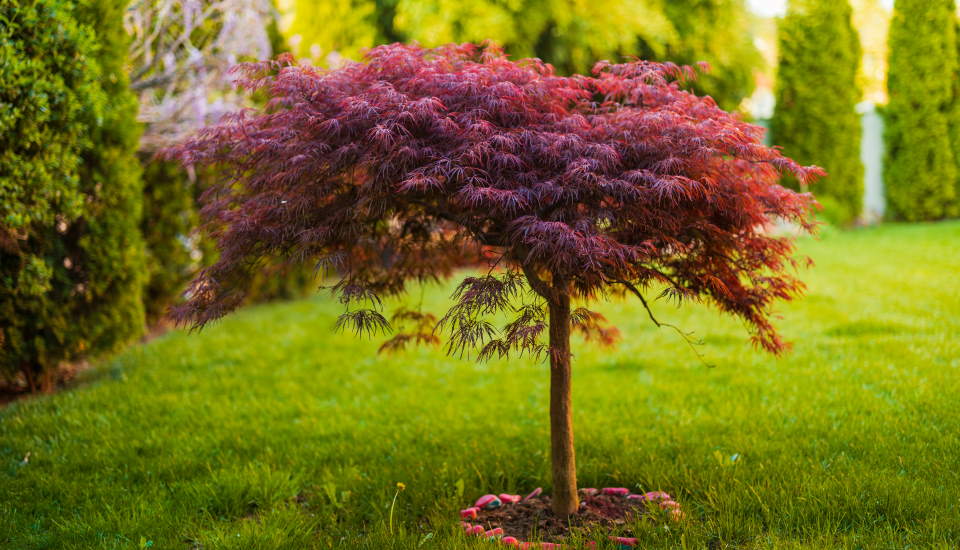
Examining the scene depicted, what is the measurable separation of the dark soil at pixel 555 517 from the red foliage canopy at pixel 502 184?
0.96 m

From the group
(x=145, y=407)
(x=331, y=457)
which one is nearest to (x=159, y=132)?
(x=145, y=407)

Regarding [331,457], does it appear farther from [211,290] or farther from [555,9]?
[555,9]

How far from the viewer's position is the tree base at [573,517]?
9.65 ft

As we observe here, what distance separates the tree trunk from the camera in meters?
3.04

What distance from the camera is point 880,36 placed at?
22.7m

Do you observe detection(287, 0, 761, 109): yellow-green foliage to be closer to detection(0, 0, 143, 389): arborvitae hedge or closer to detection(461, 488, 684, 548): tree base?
detection(0, 0, 143, 389): arborvitae hedge

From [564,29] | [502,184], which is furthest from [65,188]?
[564,29]

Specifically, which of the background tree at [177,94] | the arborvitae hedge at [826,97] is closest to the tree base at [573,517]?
the background tree at [177,94]

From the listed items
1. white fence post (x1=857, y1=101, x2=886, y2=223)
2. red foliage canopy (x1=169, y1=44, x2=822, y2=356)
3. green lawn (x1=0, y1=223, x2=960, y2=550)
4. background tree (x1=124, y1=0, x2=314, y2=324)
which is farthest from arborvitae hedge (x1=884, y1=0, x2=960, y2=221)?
red foliage canopy (x1=169, y1=44, x2=822, y2=356)

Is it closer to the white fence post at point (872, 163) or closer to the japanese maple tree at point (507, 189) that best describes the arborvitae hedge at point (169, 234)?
the japanese maple tree at point (507, 189)

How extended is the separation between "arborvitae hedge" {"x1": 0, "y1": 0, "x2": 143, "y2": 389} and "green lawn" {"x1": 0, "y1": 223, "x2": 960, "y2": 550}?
1.59 ft

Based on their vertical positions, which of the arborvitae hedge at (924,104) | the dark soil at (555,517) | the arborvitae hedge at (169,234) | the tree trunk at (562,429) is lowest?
the dark soil at (555,517)

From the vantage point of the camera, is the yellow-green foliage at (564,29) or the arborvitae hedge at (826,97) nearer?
the yellow-green foliage at (564,29)

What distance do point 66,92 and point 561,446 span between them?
162 inches
